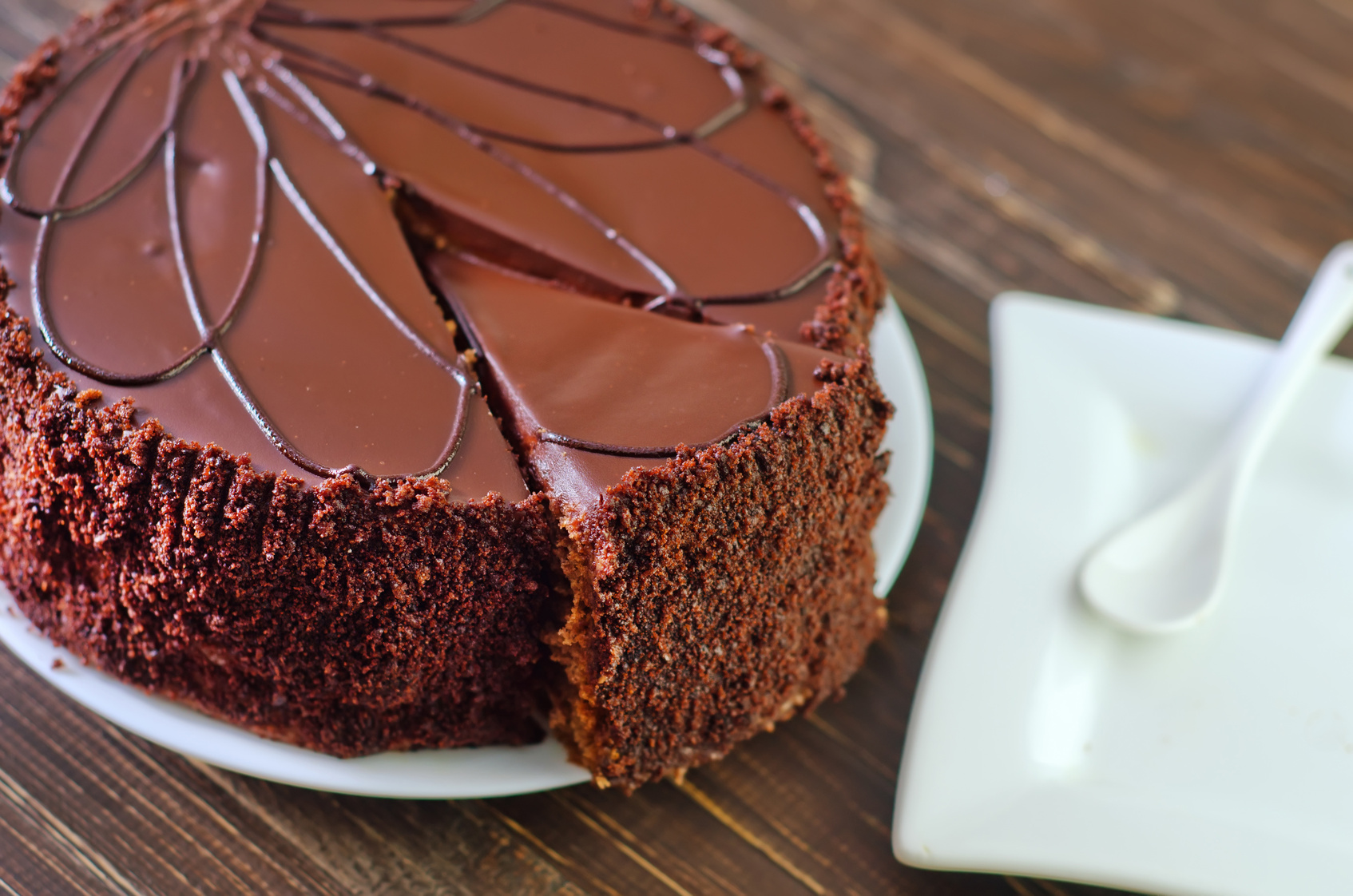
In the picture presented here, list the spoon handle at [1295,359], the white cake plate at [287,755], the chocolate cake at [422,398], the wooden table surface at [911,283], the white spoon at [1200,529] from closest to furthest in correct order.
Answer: the chocolate cake at [422,398]
the white cake plate at [287,755]
the wooden table surface at [911,283]
the white spoon at [1200,529]
the spoon handle at [1295,359]

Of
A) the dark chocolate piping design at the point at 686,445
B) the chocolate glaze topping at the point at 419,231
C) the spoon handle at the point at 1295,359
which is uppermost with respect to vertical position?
the chocolate glaze topping at the point at 419,231

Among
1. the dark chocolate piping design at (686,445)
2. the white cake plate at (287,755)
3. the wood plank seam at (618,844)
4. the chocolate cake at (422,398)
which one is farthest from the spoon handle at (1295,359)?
the white cake plate at (287,755)

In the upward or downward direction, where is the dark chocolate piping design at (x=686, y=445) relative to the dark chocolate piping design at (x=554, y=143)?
downward

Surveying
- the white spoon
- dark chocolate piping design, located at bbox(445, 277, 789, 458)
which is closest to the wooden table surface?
the white spoon

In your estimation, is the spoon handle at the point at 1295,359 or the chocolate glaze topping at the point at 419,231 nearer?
the chocolate glaze topping at the point at 419,231

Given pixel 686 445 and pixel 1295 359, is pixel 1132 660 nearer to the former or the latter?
pixel 1295 359

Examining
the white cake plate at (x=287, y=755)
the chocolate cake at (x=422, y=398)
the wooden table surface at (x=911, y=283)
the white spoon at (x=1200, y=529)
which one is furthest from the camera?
the white spoon at (x=1200, y=529)

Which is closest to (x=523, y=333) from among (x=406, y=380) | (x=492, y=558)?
(x=406, y=380)

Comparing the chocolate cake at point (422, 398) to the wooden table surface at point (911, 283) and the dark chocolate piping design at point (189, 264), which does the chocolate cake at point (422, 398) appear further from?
the wooden table surface at point (911, 283)

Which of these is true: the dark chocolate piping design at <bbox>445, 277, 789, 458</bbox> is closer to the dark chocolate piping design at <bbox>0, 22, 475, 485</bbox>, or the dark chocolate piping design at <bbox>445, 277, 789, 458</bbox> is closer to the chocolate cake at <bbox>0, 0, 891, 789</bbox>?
the chocolate cake at <bbox>0, 0, 891, 789</bbox>
